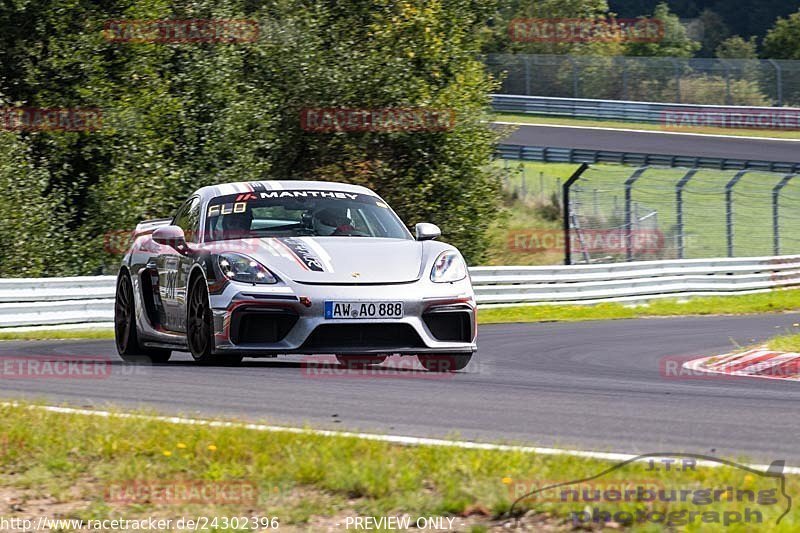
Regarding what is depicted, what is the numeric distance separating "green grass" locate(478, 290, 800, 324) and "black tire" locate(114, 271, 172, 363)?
855 cm

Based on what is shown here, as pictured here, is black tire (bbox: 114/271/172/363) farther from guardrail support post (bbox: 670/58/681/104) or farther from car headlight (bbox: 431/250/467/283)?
guardrail support post (bbox: 670/58/681/104)

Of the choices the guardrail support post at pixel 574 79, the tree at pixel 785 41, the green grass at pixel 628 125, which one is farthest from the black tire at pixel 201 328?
the tree at pixel 785 41

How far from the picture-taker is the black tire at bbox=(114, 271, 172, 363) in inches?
408

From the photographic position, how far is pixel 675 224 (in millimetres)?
25234

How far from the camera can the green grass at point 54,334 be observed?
48.8 ft

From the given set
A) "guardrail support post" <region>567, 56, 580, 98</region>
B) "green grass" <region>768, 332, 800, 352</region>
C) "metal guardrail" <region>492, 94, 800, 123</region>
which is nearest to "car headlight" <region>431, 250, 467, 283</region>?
"green grass" <region>768, 332, 800, 352</region>

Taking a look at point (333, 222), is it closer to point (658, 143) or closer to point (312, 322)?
point (312, 322)

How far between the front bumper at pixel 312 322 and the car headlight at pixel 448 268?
0.64 ft

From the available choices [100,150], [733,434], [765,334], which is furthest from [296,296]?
[100,150]

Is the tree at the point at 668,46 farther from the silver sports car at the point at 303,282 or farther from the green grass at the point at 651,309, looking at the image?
the silver sports car at the point at 303,282

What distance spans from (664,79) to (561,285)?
2543cm

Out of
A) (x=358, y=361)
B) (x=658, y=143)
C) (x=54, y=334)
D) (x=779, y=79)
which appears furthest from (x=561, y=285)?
(x=779, y=79)

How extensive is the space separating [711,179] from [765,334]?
806 inches

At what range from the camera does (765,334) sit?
16.1m
